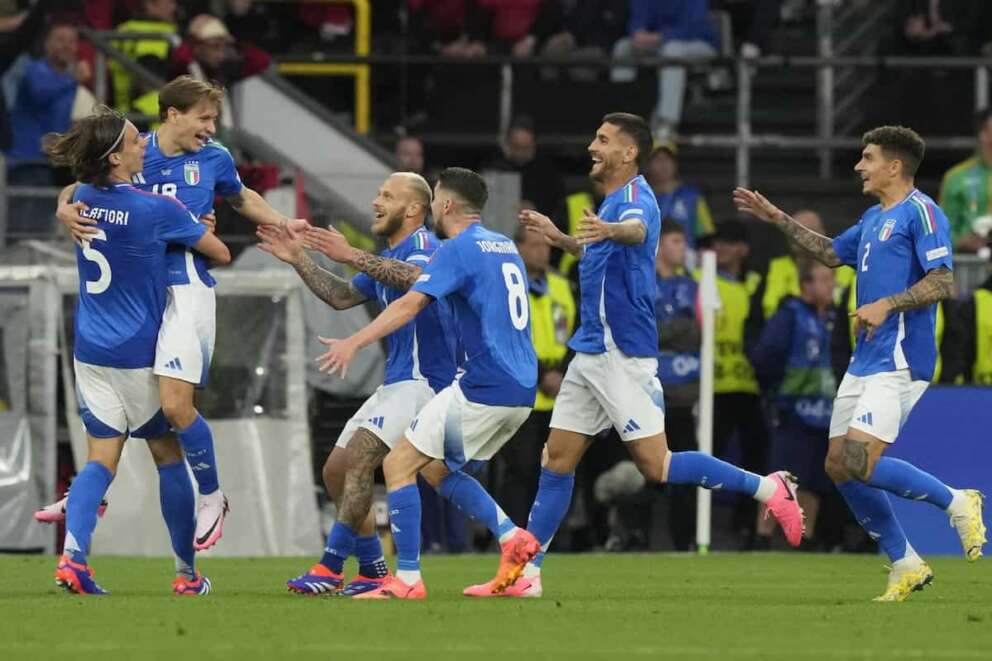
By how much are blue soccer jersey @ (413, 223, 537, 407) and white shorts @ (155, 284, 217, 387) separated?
125 cm

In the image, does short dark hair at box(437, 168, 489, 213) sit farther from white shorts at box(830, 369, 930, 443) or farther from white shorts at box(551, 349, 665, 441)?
white shorts at box(830, 369, 930, 443)

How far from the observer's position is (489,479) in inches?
699

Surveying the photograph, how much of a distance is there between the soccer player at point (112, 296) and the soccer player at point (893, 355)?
297 cm

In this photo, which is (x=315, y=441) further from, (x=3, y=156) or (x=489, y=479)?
(x=3, y=156)

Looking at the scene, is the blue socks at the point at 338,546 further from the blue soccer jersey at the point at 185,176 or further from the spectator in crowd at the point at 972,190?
the spectator in crowd at the point at 972,190

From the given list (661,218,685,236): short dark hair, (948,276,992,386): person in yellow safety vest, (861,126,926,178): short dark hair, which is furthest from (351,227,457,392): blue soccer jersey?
(948,276,992,386): person in yellow safety vest

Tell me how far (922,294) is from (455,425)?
2403 millimetres

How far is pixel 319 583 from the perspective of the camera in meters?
11.7

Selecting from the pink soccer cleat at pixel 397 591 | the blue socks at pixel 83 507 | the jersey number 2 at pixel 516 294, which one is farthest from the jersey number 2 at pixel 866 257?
the blue socks at pixel 83 507

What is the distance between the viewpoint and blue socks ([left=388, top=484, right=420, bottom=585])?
11047mm

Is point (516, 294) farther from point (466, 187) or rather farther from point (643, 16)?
point (643, 16)

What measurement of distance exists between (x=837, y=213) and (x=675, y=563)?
604 centimetres

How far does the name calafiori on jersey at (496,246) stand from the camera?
36.5ft

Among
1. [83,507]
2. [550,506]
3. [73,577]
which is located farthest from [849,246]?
[73,577]
